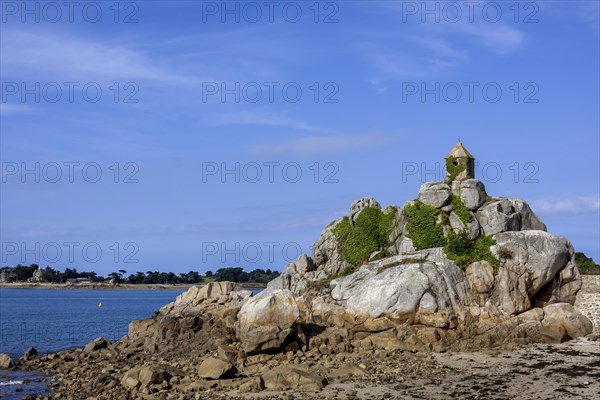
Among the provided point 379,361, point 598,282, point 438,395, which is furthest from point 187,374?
point 598,282

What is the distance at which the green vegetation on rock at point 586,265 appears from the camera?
45250 millimetres

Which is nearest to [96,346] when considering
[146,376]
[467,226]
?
[146,376]

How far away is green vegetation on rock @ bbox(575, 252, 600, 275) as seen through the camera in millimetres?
45250

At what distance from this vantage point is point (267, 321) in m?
34.0

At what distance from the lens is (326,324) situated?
125 ft

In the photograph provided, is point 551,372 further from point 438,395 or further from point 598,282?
point 598,282

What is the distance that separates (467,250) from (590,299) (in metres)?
7.64

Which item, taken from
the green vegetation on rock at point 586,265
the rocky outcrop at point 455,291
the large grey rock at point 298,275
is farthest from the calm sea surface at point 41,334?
the green vegetation on rock at point 586,265

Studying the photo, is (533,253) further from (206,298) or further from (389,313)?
(206,298)

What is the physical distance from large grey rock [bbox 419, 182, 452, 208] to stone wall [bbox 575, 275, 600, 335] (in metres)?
9.32

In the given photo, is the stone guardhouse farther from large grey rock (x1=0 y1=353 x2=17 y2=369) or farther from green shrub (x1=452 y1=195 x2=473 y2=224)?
large grey rock (x1=0 y1=353 x2=17 y2=369)

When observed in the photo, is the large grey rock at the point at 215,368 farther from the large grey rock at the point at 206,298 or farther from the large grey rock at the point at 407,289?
the large grey rock at the point at 206,298

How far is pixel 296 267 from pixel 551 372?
69.1 feet

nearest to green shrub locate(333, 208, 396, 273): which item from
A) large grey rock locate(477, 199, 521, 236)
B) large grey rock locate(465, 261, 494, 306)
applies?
large grey rock locate(477, 199, 521, 236)
